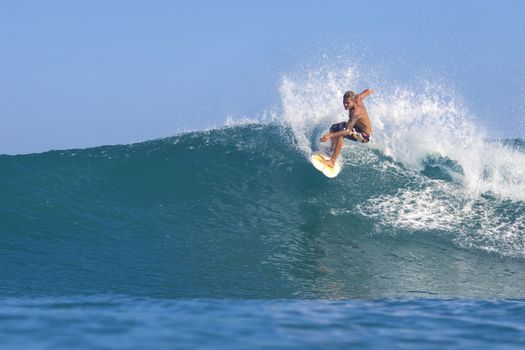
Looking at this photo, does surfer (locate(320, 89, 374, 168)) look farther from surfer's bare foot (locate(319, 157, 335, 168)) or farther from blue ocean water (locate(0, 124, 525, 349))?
blue ocean water (locate(0, 124, 525, 349))

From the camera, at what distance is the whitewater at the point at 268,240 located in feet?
14.9

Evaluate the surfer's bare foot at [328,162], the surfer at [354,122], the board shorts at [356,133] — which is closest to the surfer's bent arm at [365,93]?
the surfer at [354,122]

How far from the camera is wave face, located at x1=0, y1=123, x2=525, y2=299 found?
24.5 ft

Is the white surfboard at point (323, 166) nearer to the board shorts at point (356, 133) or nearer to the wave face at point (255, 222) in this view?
the wave face at point (255, 222)

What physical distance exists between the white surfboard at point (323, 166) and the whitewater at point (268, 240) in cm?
19

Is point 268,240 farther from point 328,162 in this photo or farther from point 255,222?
point 328,162

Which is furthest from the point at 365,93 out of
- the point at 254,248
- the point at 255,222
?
the point at 254,248

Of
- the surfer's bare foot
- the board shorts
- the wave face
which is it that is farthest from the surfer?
the wave face

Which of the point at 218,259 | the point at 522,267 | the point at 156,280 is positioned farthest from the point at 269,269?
the point at 522,267

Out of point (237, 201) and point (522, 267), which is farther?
point (237, 201)

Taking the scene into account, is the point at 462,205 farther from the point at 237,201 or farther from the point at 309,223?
the point at 237,201

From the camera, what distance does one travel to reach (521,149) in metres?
14.0

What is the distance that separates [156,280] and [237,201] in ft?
13.1

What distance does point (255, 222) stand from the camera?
1020 cm
